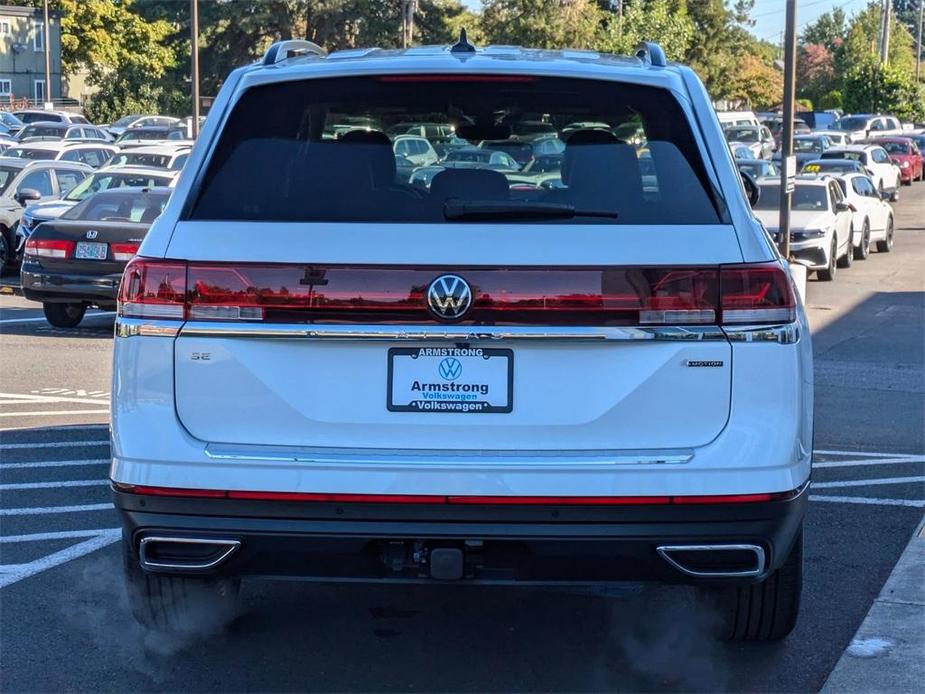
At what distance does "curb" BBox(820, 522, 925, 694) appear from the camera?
487 cm

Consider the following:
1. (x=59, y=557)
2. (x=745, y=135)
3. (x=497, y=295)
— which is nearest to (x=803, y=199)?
(x=59, y=557)

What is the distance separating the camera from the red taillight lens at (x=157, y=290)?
4105mm

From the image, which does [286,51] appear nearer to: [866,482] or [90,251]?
[866,482]

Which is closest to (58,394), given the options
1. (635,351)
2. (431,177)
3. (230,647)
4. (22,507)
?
(22,507)

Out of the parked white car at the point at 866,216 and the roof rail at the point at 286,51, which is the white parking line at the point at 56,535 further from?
the parked white car at the point at 866,216

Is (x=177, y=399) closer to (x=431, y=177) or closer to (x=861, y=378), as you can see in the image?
(x=431, y=177)

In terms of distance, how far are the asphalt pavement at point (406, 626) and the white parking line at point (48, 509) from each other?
1cm

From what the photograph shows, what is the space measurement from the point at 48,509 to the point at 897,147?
47416 mm

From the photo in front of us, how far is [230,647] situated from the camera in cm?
521

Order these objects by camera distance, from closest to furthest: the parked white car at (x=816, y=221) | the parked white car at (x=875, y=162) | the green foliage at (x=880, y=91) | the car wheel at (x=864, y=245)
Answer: the parked white car at (x=816, y=221) → the car wheel at (x=864, y=245) → the parked white car at (x=875, y=162) → the green foliage at (x=880, y=91)

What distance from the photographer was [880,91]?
74.0 m

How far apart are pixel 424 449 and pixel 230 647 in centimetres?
157

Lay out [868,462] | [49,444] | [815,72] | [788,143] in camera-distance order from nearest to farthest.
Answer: [868,462]
[49,444]
[788,143]
[815,72]


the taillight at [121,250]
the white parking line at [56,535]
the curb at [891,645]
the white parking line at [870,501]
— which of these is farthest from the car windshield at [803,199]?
the white parking line at [56,535]
